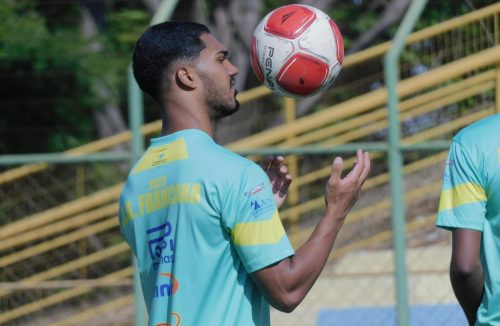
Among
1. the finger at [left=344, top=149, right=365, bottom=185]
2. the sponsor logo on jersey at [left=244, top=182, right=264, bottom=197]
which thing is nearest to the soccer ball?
the finger at [left=344, top=149, right=365, bottom=185]

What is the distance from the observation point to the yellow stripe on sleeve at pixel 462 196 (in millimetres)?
3453

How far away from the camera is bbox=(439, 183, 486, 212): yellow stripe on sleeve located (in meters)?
3.45

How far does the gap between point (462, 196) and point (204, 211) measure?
88 cm

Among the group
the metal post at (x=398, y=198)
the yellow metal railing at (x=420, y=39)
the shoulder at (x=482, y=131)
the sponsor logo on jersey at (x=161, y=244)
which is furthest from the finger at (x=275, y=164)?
the yellow metal railing at (x=420, y=39)

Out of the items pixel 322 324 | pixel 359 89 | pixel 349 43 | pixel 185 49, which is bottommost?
pixel 322 324

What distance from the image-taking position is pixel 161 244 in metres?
3.31

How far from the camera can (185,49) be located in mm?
3430

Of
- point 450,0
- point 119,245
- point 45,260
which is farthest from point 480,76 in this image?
point 45,260

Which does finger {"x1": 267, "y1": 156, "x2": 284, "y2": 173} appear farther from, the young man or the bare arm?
the bare arm

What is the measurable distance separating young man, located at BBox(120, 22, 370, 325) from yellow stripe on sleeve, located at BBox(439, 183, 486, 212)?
387mm

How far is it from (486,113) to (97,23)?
237 inches

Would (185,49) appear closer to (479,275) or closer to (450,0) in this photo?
(479,275)

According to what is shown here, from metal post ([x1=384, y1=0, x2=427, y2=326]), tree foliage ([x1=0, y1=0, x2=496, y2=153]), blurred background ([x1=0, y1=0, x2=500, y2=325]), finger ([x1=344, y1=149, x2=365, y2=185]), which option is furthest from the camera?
tree foliage ([x1=0, y1=0, x2=496, y2=153])

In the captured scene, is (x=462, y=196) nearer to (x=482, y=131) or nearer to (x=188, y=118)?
Answer: (x=482, y=131)
